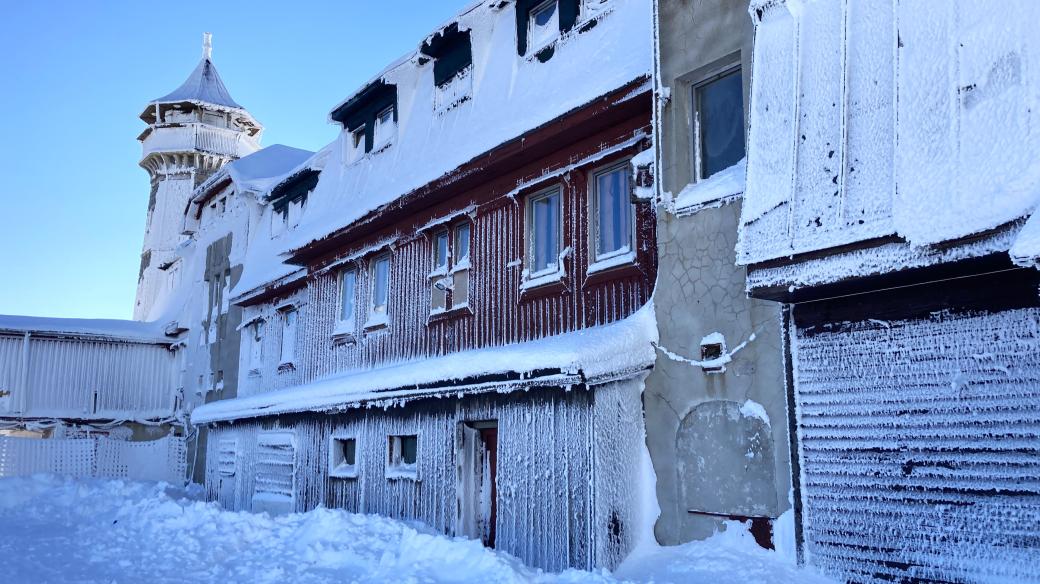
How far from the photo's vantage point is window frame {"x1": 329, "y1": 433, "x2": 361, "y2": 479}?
13.4 m

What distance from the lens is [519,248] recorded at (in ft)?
37.0

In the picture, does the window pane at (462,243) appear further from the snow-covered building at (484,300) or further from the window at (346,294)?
the window at (346,294)

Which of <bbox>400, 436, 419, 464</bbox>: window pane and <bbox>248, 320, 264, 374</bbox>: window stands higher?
<bbox>248, 320, 264, 374</bbox>: window

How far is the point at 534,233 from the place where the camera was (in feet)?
37.0

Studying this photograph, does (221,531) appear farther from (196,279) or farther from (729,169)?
(196,279)

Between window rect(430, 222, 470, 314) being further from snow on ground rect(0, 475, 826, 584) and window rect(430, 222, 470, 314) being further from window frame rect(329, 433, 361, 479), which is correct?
snow on ground rect(0, 475, 826, 584)

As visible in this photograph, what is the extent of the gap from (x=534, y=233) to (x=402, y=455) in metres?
4.03

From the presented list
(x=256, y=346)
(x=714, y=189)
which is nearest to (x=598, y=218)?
(x=714, y=189)

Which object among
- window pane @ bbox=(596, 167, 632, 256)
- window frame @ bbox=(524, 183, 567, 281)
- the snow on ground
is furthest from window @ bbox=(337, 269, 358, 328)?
window pane @ bbox=(596, 167, 632, 256)

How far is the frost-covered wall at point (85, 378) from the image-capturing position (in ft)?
92.8

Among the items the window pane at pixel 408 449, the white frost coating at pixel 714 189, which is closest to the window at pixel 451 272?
the window pane at pixel 408 449

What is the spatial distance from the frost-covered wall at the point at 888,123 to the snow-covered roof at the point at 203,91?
41676mm

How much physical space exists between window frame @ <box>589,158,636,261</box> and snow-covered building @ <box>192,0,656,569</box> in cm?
3

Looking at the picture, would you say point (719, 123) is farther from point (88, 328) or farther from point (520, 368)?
point (88, 328)
